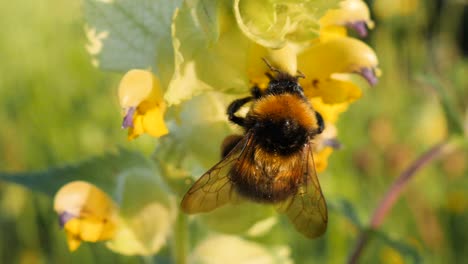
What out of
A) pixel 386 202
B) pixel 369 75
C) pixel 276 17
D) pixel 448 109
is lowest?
pixel 386 202

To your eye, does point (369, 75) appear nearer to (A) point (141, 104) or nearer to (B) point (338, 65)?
(B) point (338, 65)

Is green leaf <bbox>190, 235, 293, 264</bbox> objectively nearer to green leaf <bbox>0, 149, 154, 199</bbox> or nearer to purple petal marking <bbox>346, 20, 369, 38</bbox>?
green leaf <bbox>0, 149, 154, 199</bbox>

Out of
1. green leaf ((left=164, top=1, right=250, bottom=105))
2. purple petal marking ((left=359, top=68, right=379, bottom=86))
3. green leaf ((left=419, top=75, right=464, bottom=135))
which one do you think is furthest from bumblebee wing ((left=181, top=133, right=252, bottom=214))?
green leaf ((left=419, top=75, right=464, bottom=135))

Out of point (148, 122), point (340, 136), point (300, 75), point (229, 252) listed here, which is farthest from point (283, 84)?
point (340, 136)

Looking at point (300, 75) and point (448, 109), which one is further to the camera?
point (448, 109)

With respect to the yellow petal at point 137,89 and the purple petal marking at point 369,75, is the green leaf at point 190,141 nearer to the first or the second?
the yellow petal at point 137,89

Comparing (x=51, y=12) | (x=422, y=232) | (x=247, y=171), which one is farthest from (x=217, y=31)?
(x=51, y=12)

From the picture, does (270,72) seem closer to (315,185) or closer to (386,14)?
(315,185)

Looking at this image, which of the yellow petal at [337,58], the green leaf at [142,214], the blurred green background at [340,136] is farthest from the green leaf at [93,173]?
the blurred green background at [340,136]
